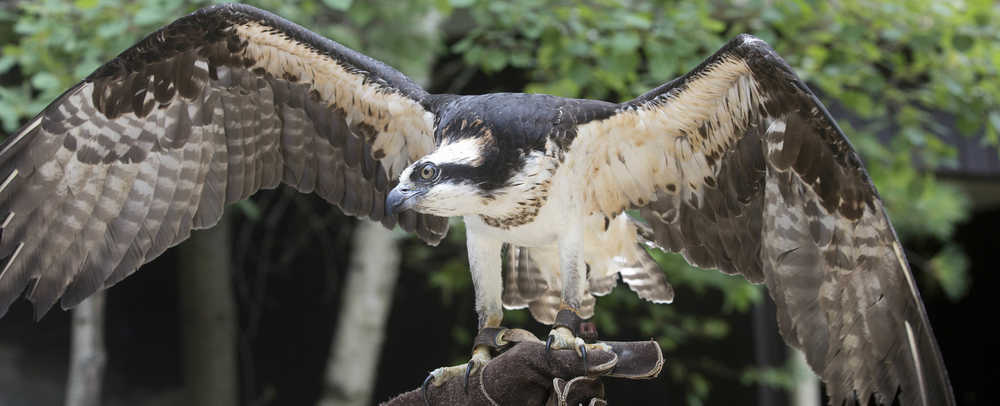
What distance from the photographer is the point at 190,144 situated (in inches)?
120

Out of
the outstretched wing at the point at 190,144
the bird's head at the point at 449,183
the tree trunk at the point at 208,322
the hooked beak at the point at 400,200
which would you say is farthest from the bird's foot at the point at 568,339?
the tree trunk at the point at 208,322

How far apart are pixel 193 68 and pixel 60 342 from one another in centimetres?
341

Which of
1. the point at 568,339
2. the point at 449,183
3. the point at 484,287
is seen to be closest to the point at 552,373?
the point at 568,339

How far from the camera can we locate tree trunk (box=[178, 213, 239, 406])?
5723 mm

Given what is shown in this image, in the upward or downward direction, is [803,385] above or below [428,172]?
below

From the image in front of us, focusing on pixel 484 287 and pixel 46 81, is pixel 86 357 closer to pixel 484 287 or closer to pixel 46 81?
pixel 46 81

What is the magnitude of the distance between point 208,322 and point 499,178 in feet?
12.9

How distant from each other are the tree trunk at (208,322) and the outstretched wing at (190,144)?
276 cm

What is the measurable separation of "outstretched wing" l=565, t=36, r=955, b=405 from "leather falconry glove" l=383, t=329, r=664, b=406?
562 mm

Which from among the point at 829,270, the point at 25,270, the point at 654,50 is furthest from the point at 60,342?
the point at 829,270

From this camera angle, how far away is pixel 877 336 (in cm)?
263

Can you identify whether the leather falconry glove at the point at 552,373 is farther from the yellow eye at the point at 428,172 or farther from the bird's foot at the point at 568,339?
the yellow eye at the point at 428,172

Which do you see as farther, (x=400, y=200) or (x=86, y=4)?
(x=86, y=4)

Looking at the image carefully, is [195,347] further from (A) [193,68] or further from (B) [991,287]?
(B) [991,287]
